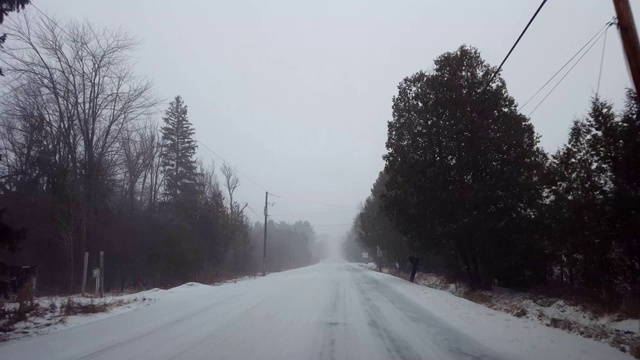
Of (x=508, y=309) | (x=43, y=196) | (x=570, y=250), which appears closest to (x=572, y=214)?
(x=570, y=250)

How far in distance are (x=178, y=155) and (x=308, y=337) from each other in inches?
1816

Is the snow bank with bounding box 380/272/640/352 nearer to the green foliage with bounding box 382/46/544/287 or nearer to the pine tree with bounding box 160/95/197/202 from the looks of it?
the green foliage with bounding box 382/46/544/287

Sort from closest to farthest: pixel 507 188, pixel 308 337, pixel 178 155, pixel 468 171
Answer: pixel 308 337
pixel 507 188
pixel 468 171
pixel 178 155

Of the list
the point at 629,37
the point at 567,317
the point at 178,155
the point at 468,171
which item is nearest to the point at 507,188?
the point at 468,171

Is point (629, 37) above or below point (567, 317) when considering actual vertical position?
above

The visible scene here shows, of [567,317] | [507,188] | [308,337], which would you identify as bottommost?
[308,337]

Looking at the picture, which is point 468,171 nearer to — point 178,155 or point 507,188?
point 507,188

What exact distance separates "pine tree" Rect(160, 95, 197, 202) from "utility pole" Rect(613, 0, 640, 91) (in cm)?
4384

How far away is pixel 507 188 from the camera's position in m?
20.2

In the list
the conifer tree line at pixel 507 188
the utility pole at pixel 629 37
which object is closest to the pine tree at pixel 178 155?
the conifer tree line at pixel 507 188

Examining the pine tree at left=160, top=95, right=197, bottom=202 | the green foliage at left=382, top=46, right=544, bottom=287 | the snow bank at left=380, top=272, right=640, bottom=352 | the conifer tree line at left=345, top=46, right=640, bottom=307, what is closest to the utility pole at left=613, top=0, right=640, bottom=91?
the conifer tree line at left=345, top=46, right=640, bottom=307

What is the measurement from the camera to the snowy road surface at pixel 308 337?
26.0ft

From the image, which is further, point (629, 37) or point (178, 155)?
→ point (178, 155)

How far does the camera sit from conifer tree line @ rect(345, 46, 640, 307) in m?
13.1
